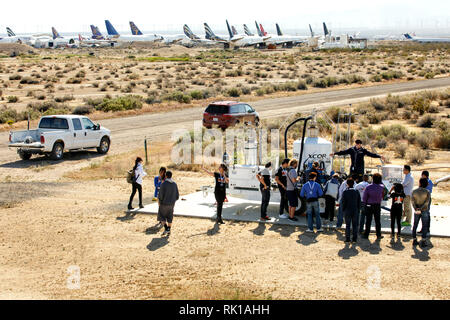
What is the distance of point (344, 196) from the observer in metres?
12.8

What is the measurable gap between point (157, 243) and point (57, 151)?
1221 cm

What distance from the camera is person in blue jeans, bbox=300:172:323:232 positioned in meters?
13.5

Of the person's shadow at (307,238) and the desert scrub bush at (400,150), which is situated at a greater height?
the person's shadow at (307,238)

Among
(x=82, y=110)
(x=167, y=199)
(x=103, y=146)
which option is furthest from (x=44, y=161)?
(x=82, y=110)

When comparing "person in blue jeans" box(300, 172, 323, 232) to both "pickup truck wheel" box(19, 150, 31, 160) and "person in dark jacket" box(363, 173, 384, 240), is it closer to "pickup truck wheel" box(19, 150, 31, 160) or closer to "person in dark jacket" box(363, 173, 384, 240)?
"person in dark jacket" box(363, 173, 384, 240)

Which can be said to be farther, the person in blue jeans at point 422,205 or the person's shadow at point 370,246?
the person in blue jeans at point 422,205

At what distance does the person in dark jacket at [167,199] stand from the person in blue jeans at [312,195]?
294cm

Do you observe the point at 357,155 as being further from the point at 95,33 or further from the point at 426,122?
the point at 95,33

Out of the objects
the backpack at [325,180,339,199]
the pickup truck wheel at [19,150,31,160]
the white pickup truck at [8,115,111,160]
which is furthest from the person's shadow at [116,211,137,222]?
the pickup truck wheel at [19,150,31,160]

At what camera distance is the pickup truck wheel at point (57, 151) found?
23734mm

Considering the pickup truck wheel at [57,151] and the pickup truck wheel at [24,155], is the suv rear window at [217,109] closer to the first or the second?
the pickup truck wheel at [57,151]

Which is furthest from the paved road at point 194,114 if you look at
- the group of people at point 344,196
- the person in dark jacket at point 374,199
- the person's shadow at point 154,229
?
the person in dark jacket at point 374,199

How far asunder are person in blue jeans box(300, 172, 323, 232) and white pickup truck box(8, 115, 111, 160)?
1316 cm
